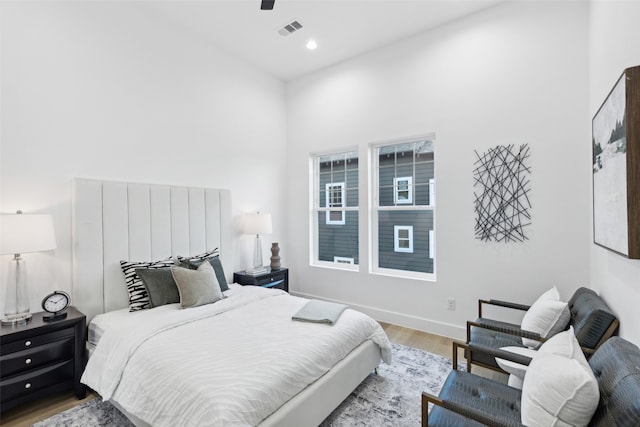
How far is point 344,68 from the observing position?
4219 millimetres

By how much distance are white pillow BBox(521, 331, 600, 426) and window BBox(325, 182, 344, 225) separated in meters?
3.27

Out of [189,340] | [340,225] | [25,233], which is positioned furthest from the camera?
[340,225]

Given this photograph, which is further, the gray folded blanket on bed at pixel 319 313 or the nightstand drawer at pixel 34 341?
the gray folded blanket on bed at pixel 319 313

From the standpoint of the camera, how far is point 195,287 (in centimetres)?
269

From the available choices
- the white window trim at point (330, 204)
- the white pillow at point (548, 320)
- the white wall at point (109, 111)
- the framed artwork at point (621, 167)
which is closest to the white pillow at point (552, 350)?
the white pillow at point (548, 320)

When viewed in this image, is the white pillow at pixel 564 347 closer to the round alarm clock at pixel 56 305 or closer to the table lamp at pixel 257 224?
the table lamp at pixel 257 224

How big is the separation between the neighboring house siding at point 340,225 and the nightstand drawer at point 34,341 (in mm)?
3088

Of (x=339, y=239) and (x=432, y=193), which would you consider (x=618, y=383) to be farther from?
(x=339, y=239)

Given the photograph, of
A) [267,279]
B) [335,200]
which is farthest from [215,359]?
[335,200]

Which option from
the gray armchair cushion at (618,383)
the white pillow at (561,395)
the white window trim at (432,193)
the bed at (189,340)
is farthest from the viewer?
the white window trim at (432,193)

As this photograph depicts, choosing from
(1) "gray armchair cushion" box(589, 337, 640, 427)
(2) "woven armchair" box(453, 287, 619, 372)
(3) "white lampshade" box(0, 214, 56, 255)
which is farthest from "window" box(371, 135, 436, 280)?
(3) "white lampshade" box(0, 214, 56, 255)

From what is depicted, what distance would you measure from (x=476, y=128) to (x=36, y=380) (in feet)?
14.4

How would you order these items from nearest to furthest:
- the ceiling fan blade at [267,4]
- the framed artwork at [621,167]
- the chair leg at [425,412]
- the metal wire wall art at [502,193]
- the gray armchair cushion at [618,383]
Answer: the gray armchair cushion at [618,383] < the framed artwork at [621,167] < the chair leg at [425,412] < the ceiling fan blade at [267,4] < the metal wire wall art at [502,193]

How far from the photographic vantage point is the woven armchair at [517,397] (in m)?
1.01
